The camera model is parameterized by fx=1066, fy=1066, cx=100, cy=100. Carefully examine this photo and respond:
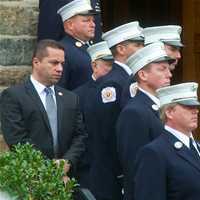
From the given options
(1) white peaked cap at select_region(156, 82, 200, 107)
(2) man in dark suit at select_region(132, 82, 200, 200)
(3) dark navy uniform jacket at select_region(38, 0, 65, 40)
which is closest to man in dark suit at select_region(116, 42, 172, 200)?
(1) white peaked cap at select_region(156, 82, 200, 107)

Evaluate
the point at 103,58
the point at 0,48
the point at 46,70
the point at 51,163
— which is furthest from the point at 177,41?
the point at 51,163

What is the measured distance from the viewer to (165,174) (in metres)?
6.25

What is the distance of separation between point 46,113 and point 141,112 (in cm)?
81

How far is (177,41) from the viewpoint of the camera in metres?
7.85

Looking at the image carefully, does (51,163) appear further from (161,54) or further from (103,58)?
(103,58)

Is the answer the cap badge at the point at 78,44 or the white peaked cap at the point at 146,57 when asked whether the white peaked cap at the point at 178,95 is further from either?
the cap badge at the point at 78,44

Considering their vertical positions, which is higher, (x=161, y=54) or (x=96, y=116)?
(x=161, y=54)

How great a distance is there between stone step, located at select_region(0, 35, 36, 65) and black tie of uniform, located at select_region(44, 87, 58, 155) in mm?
1240

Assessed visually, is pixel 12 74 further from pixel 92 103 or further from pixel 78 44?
pixel 92 103

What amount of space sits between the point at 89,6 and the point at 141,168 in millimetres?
2285

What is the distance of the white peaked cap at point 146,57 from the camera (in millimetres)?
7094

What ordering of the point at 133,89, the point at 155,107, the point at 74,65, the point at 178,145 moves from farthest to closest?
the point at 74,65 → the point at 133,89 → the point at 155,107 → the point at 178,145

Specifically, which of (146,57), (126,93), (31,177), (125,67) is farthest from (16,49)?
(31,177)

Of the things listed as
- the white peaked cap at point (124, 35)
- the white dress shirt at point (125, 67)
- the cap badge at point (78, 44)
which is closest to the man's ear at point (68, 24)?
the cap badge at point (78, 44)
